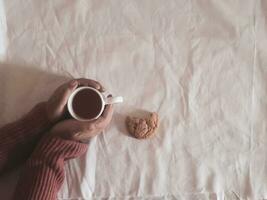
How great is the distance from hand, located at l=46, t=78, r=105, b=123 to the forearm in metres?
0.02

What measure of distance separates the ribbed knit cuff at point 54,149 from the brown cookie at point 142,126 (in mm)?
105

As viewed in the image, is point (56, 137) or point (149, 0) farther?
point (149, 0)

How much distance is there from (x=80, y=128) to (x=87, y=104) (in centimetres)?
5

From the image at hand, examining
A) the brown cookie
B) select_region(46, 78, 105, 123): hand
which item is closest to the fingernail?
select_region(46, 78, 105, 123): hand

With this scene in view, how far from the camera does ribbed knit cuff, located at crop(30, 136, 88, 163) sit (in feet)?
2.48

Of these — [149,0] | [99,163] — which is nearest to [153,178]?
[99,163]

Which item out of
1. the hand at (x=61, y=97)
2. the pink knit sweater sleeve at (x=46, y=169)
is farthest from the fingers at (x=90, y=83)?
the pink knit sweater sleeve at (x=46, y=169)

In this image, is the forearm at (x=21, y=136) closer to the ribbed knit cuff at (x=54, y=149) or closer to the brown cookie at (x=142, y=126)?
the ribbed knit cuff at (x=54, y=149)

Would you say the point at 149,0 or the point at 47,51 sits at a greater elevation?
the point at 149,0

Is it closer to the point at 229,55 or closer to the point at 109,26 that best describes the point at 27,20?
the point at 109,26

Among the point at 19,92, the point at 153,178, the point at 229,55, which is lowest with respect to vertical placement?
the point at 153,178

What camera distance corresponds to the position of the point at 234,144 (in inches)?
32.7

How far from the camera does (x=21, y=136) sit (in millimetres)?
778

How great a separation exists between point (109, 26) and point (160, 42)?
0.10m
